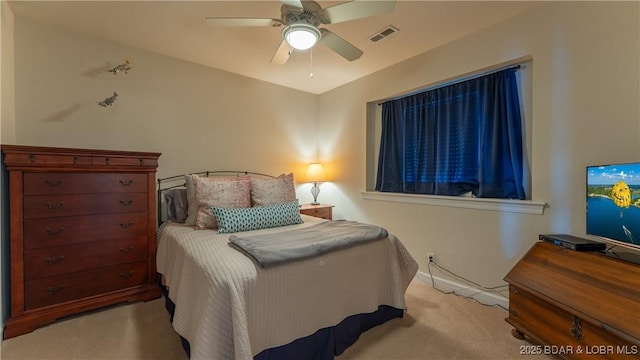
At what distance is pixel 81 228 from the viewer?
2.16m

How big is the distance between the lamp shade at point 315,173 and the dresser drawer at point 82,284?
2240 millimetres

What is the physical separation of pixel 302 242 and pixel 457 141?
199 cm

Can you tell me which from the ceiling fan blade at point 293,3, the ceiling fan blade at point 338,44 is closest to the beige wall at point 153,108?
the ceiling fan blade at point 338,44

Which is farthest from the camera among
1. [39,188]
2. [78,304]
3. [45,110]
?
[45,110]

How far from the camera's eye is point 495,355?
1734 millimetres

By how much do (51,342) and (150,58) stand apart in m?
2.61

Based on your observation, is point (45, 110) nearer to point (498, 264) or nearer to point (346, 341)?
point (346, 341)

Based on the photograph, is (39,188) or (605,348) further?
(39,188)

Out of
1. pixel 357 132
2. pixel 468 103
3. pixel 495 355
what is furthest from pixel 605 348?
pixel 357 132

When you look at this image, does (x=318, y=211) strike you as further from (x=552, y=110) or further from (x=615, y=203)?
(x=615, y=203)

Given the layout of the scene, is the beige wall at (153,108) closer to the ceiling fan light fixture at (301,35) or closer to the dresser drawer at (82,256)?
the dresser drawer at (82,256)

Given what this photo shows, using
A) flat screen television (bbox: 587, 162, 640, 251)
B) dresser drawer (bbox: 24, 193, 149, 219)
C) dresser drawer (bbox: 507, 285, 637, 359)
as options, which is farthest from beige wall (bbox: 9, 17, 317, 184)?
flat screen television (bbox: 587, 162, 640, 251)

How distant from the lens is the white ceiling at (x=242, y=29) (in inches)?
82.4

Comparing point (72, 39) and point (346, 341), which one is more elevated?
point (72, 39)
